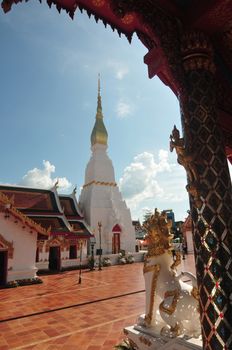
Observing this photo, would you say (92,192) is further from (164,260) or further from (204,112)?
(204,112)

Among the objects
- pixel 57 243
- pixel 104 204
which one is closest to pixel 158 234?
pixel 57 243

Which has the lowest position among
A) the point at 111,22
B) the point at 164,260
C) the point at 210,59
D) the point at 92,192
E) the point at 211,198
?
the point at 164,260

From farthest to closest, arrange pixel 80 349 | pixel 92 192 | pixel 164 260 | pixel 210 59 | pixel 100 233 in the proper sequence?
1. pixel 92 192
2. pixel 100 233
3. pixel 80 349
4. pixel 164 260
5. pixel 210 59

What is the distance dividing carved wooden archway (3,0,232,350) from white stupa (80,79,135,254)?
68.4 ft

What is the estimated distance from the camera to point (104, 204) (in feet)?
78.1

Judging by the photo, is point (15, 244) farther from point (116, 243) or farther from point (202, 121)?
point (202, 121)

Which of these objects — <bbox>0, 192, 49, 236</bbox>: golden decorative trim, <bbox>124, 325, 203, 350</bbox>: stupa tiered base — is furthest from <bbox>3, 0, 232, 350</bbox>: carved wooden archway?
<bbox>0, 192, 49, 236</bbox>: golden decorative trim

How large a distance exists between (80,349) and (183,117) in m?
5.23

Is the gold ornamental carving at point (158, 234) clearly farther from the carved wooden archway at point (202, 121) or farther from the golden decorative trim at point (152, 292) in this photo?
the carved wooden archway at point (202, 121)

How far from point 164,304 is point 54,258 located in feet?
51.8

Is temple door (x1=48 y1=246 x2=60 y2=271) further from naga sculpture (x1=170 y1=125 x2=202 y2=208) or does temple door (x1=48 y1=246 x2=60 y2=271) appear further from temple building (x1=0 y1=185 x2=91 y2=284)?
naga sculpture (x1=170 y1=125 x2=202 y2=208)

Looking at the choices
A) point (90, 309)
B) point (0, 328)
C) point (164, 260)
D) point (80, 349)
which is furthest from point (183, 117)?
point (90, 309)

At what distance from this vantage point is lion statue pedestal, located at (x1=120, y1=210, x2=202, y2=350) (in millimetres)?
3627

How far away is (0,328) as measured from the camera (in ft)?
21.8
